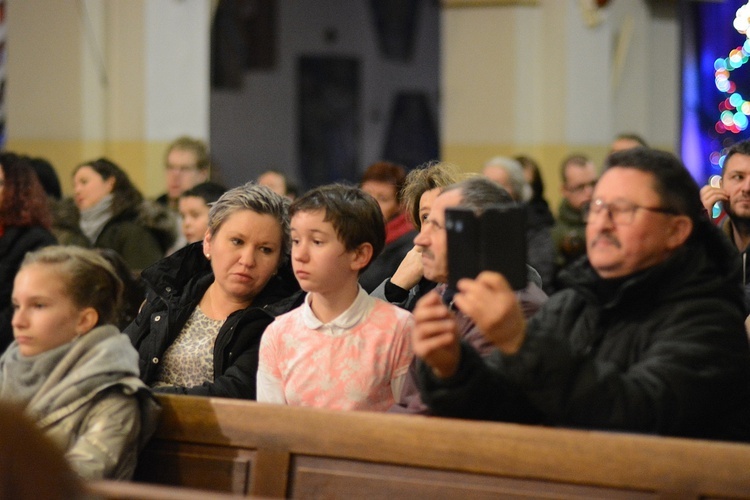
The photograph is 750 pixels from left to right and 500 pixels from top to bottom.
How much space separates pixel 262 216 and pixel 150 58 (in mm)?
6433

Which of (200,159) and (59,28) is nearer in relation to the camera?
(200,159)

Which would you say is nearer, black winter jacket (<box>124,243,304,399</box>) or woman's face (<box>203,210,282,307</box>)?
black winter jacket (<box>124,243,304,399</box>)

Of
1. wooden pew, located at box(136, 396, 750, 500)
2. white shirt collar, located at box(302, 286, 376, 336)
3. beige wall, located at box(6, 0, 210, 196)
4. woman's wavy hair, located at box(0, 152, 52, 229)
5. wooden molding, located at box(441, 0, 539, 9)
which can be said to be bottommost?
wooden pew, located at box(136, 396, 750, 500)

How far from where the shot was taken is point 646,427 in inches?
116

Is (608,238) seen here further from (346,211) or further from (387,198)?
(387,198)

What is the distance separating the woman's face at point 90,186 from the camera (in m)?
7.28

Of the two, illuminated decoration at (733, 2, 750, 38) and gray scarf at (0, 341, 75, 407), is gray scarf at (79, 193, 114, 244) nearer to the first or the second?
gray scarf at (0, 341, 75, 407)

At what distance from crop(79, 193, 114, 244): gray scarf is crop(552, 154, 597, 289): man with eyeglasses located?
2779 millimetres

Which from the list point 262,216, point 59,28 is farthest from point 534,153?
point 262,216

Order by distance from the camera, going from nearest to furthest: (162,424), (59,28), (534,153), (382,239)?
(162,424) → (382,239) → (59,28) → (534,153)

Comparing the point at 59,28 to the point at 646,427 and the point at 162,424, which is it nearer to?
the point at 162,424

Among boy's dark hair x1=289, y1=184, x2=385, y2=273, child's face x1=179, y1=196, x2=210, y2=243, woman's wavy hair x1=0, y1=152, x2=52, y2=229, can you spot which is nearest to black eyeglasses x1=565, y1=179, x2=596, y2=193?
child's face x1=179, y1=196, x2=210, y2=243

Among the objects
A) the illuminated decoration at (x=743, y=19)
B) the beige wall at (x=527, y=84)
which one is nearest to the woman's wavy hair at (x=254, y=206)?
the beige wall at (x=527, y=84)

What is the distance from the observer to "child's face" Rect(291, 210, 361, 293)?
3773mm
